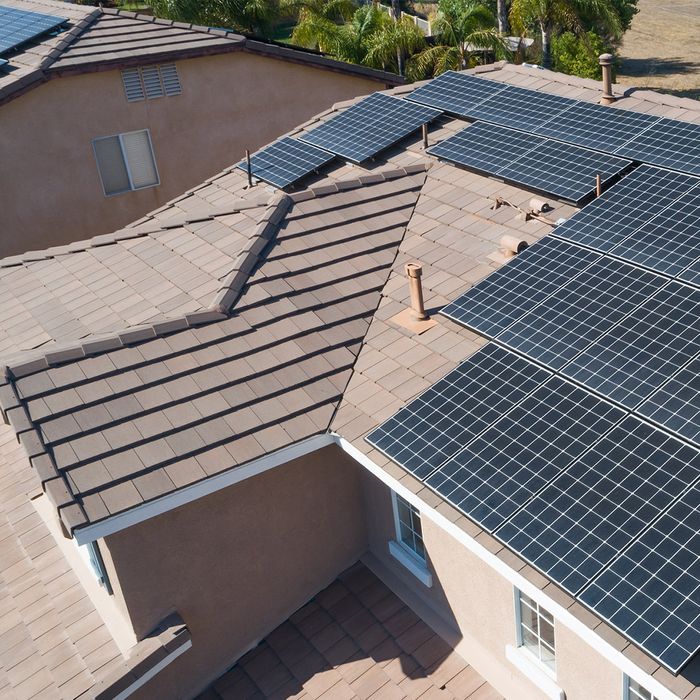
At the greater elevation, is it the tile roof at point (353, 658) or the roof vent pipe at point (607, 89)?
the roof vent pipe at point (607, 89)

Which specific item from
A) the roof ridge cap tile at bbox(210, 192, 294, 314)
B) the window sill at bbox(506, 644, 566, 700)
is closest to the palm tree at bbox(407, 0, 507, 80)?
the roof ridge cap tile at bbox(210, 192, 294, 314)

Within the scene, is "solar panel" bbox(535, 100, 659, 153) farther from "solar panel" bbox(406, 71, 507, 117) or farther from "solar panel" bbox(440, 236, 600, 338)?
"solar panel" bbox(440, 236, 600, 338)

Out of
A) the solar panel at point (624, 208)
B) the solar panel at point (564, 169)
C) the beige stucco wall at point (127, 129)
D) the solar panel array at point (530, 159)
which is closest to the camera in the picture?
the solar panel at point (624, 208)

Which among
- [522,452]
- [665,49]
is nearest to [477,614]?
[522,452]

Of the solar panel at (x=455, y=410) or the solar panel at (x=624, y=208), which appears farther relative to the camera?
the solar panel at (x=624, y=208)

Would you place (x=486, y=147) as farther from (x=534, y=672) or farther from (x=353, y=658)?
(x=534, y=672)

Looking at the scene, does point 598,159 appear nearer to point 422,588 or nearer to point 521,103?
point 521,103

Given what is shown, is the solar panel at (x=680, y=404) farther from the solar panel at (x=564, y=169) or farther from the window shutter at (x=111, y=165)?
the window shutter at (x=111, y=165)

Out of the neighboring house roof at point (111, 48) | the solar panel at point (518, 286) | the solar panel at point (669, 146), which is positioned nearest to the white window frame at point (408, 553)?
the solar panel at point (518, 286)
